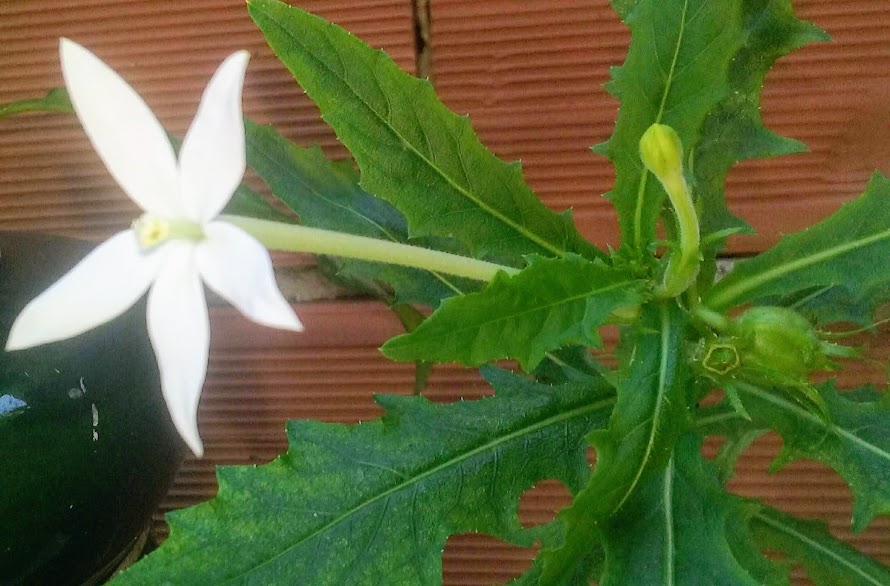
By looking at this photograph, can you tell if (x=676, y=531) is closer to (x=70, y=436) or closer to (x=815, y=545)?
(x=815, y=545)

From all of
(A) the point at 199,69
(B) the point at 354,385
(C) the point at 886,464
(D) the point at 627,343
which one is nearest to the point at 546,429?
(D) the point at 627,343

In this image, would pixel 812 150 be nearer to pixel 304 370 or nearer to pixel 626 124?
pixel 626 124

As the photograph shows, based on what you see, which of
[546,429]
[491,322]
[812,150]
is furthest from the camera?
[812,150]

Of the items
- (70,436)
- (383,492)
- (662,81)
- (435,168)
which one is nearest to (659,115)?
(662,81)

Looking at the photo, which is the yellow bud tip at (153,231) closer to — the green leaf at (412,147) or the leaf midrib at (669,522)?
the green leaf at (412,147)

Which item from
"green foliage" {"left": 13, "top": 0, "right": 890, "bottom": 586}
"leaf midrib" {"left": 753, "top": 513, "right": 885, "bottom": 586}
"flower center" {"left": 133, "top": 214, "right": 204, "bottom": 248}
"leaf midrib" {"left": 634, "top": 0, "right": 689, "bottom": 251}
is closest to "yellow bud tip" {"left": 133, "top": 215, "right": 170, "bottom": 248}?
"flower center" {"left": 133, "top": 214, "right": 204, "bottom": 248}

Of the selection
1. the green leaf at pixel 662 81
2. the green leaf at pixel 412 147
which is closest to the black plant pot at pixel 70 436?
the green leaf at pixel 412 147
